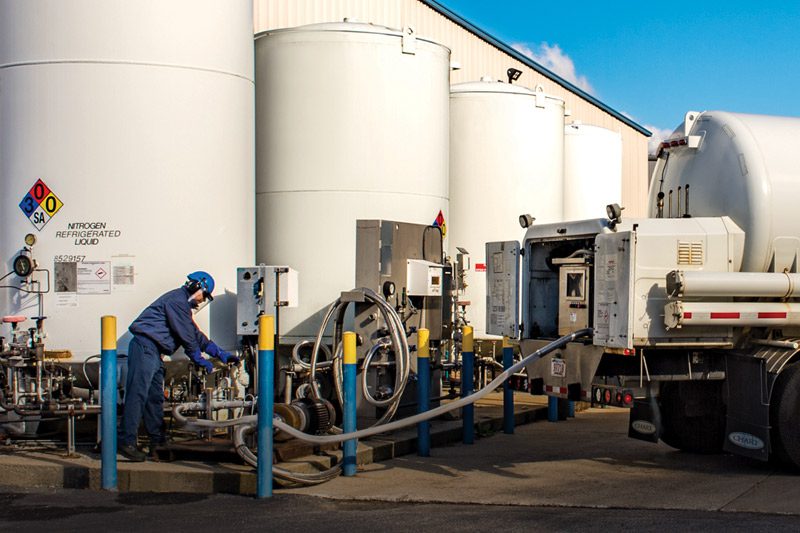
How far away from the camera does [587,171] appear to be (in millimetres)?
20906

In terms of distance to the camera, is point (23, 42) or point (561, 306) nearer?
point (561, 306)

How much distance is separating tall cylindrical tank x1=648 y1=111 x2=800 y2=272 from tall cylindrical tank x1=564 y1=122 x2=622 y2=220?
10626mm

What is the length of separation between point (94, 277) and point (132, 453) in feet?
6.78

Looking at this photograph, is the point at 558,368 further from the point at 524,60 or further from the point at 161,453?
the point at 524,60

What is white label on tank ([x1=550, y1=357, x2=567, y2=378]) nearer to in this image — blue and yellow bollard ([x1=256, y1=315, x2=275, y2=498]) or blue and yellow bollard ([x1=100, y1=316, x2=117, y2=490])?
blue and yellow bollard ([x1=256, y1=315, x2=275, y2=498])

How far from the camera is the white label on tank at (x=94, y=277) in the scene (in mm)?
10258

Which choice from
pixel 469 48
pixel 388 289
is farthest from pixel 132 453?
pixel 469 48

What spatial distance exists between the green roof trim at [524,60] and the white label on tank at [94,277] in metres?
12.4

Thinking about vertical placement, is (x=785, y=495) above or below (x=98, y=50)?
below

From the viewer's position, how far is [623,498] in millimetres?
8031

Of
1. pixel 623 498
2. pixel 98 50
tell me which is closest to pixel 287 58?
pixel 98 50

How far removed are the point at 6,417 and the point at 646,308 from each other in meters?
6.13

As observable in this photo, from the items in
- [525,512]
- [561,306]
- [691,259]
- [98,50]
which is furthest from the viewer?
[98,50]

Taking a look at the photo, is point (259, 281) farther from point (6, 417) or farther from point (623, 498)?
point (623, 498)
